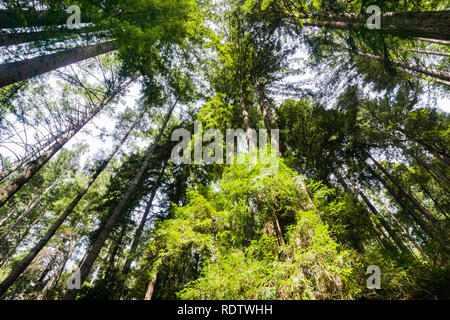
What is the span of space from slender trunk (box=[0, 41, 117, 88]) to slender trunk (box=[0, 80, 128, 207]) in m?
3.41

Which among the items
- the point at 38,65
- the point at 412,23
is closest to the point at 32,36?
the point at 38,65

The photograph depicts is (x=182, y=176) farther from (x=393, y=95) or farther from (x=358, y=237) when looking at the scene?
(x=393, y=95)

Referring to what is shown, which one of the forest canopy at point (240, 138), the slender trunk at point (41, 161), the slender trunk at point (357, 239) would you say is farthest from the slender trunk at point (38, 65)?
the slender trunk at point (357, 239)

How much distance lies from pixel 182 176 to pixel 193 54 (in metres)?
7.90

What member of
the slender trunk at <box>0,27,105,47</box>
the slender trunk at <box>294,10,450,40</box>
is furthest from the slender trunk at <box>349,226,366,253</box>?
the slender trunk at <box>0,27,105,47</box>

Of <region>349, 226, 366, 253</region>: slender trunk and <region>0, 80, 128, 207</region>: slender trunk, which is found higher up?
<region>0, 80, 128, 207</region>: slender trunk

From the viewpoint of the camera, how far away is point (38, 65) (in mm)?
4656

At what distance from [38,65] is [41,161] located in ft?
13.2

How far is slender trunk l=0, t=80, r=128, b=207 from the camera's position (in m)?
5.50

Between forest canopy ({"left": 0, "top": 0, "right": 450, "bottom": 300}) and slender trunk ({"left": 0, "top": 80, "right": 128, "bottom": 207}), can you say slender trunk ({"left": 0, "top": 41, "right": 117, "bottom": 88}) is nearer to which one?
forest canopy ({"left": 0, "top": 0, "right": 450, "bottom": 300})

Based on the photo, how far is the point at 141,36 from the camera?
601cm

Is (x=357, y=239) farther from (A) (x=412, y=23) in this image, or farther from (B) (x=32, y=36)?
(B) (x=32, y=36)

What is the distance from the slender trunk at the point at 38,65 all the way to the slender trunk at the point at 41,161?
11.2 feet

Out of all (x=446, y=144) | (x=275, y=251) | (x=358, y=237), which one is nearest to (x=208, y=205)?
(x=275, y=251)
